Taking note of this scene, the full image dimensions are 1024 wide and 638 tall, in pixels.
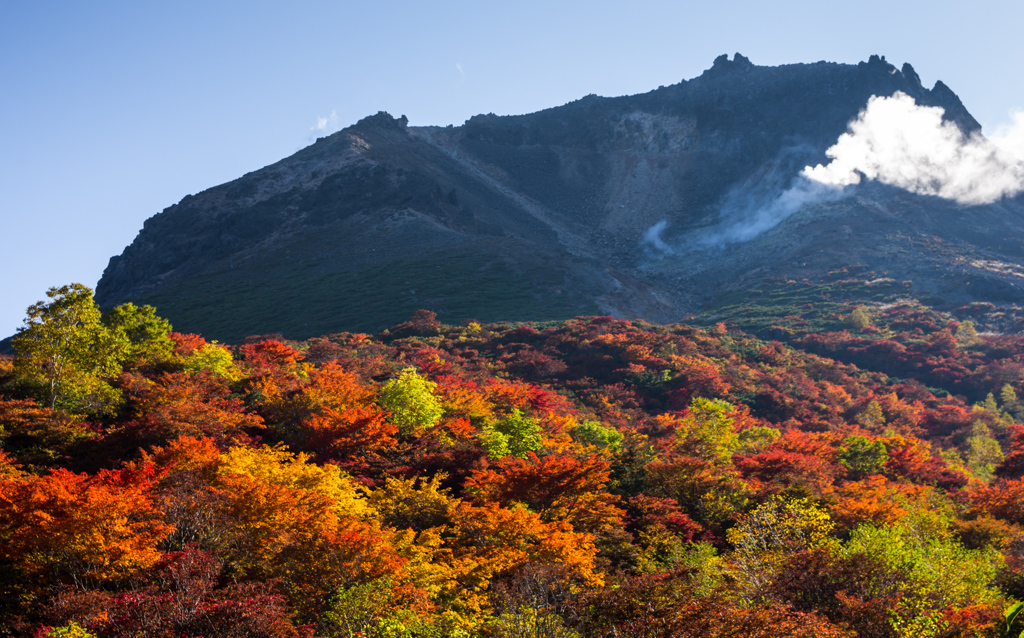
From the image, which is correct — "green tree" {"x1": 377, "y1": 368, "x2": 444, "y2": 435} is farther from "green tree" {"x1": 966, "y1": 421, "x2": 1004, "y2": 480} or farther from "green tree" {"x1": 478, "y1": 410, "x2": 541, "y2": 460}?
"green tree" {"x1": 966, "y1": 421, "x2": 1004, "y2": 480}

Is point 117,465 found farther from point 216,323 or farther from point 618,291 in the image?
point 618,291

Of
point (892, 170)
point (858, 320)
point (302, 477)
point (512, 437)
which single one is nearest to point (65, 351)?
point (302, 477)

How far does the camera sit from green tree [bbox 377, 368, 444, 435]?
28.5 meters

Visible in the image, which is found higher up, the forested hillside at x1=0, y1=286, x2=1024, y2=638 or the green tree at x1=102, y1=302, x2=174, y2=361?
the green tree at x1=102, y1=302, x2=174, y2=361

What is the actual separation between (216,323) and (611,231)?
311 feet

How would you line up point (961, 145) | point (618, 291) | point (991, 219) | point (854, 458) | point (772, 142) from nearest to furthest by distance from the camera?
point (854, 458), point (618, 291), point (991, 219), point (961, 145), point (772, 142)

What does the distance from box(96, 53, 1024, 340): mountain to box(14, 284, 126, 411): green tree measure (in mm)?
46696

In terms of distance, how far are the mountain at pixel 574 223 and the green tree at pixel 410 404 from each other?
146ft

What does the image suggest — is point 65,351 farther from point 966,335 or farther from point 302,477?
point 966,335

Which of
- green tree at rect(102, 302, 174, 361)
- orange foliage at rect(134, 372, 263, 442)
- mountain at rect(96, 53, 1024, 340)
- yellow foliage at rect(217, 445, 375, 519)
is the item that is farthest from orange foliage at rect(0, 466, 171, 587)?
mountain at rect(96, 53, 1024, 340)

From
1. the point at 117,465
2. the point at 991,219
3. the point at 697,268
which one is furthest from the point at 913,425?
the point at 991,219

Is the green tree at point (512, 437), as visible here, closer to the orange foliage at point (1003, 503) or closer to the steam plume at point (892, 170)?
the orange foliage at point (1003, 503)

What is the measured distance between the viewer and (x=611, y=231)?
Result: 146875 mm

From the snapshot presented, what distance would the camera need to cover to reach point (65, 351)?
24.4 meters
